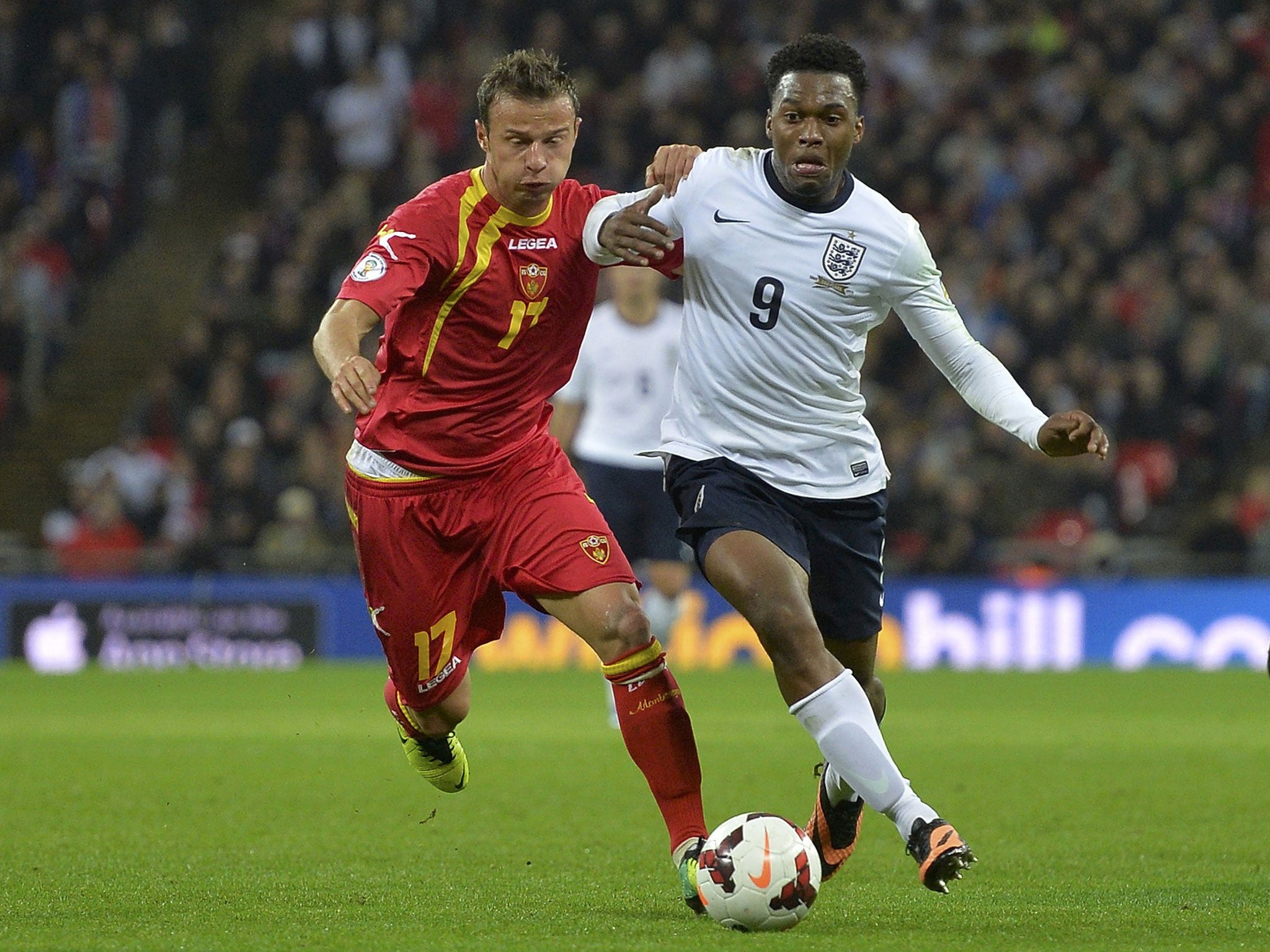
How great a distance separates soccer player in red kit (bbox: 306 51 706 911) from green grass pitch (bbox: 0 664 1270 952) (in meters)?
0.68

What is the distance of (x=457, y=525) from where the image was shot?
6.09 metres

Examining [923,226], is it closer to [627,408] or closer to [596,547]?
[627,408]

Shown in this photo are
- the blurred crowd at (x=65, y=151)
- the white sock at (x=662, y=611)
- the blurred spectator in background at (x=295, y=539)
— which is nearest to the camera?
the white sock at (x=662, y=611)

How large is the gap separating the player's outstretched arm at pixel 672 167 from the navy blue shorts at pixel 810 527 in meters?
0.83

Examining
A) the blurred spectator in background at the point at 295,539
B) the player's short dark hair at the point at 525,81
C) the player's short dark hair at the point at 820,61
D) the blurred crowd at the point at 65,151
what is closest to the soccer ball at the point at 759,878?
the player's short dark hair at the point at 820,61

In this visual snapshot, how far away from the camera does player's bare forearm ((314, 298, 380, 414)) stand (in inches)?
195

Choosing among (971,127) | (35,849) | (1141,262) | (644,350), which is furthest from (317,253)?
(35,849)

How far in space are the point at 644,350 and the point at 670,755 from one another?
5468mm

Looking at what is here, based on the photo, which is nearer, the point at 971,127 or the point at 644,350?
the point at 644,350

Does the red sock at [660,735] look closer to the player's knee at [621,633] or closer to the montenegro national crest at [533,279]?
the player's knee at [621,633]

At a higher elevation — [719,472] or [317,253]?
[719,472]

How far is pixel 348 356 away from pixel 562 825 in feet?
8.62

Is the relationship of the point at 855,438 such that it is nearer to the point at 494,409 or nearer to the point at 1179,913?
the point at 494,409

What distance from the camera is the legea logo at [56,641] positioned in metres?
16.6
